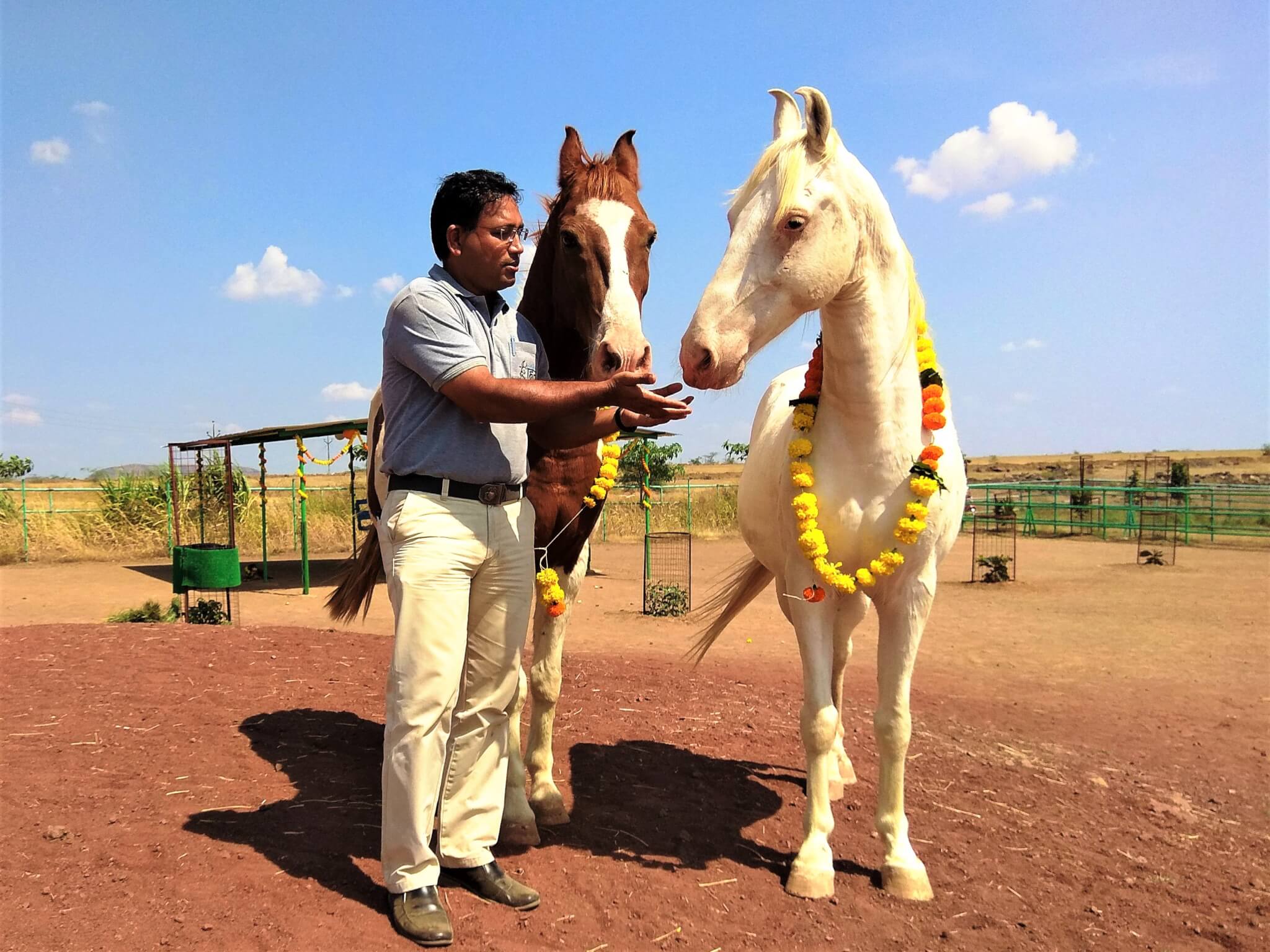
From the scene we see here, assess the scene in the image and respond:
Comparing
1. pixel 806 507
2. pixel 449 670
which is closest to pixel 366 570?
pixel 449 670

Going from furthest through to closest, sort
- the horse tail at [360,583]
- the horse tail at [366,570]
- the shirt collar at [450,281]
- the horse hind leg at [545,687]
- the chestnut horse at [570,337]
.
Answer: the horse tail at [360,583] < the horse tail at [366,570] < the horse hind leg at [545,687] < the chestnut horse at [570,337] < the shirt collar at [450,281]

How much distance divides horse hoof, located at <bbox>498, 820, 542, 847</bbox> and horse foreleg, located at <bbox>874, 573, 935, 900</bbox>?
4.49 ft

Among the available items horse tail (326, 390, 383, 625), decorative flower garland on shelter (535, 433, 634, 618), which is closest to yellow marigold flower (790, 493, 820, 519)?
decorative flower garland on shelter (535, 433, 634, 618)

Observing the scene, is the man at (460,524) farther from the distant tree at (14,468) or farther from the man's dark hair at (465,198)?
the distant tree at (14,468)

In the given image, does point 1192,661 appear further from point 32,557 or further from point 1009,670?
point 32,557

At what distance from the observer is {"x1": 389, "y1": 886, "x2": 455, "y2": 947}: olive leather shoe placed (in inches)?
96.0

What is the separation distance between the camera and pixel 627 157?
11.9ft

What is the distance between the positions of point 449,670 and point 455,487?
0.58 m

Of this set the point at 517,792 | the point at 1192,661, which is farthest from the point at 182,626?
the point at 1192,661

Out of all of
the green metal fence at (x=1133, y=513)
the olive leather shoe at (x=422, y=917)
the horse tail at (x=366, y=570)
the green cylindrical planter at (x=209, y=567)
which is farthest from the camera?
the green metal fence at (x=1133, y=513)

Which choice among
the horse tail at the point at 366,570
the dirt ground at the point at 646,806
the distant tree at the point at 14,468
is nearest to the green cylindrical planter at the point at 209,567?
the dirt ground at the point at 646,806

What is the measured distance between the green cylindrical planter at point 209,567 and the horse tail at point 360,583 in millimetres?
4588

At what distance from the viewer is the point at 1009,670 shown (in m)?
8.12

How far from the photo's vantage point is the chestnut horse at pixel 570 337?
3.02 metres
